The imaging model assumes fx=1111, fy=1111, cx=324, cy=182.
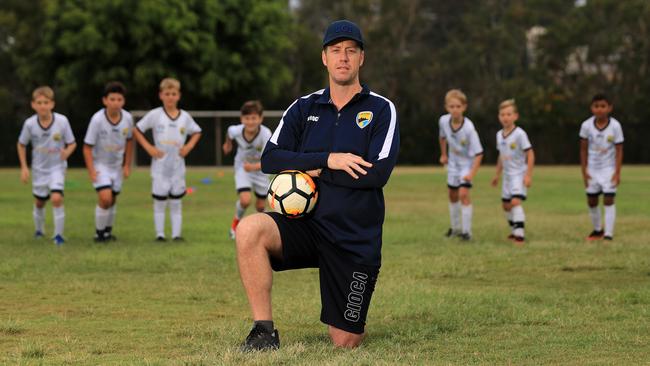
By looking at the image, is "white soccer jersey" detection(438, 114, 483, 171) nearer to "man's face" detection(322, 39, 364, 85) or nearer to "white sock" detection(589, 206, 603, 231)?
"white sock" detection(589, 206, 603, 231)

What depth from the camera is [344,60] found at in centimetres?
682

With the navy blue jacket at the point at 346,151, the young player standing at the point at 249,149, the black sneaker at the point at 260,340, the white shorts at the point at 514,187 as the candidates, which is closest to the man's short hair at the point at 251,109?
the young player standing at the point at 249,149

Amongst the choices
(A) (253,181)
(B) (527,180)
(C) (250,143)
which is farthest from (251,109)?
(B) (527,180)

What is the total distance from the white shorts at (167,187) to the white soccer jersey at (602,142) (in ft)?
18.0

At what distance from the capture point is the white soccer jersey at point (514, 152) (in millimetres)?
14922

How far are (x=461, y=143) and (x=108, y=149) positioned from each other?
479 cm

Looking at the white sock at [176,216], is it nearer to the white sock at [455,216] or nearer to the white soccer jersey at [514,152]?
the white sock at [455,216]

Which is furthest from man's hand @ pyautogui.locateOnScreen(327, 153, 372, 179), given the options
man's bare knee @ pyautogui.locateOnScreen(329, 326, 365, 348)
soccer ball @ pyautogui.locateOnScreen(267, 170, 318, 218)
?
man's bare knee @ pyautogui.locateOnScreen(329, 326, 365, 348)

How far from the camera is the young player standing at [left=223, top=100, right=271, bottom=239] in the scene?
1472cm

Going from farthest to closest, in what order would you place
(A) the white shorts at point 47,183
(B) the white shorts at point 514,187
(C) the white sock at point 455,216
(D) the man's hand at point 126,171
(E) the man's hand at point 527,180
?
(C) the white sock at point 455,216 → (B) the white shorts at point 514,187 → (A) the white shorts at point 47,183 → (E) the man's hand at point 527,180 → (D) the man's hand at point 126,171

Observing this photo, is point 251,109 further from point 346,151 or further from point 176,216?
point 346,151

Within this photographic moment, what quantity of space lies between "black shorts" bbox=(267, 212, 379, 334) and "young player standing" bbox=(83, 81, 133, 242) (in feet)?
25.3

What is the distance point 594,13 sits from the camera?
57531mm

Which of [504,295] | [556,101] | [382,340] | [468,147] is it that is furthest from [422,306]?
[556,101]
